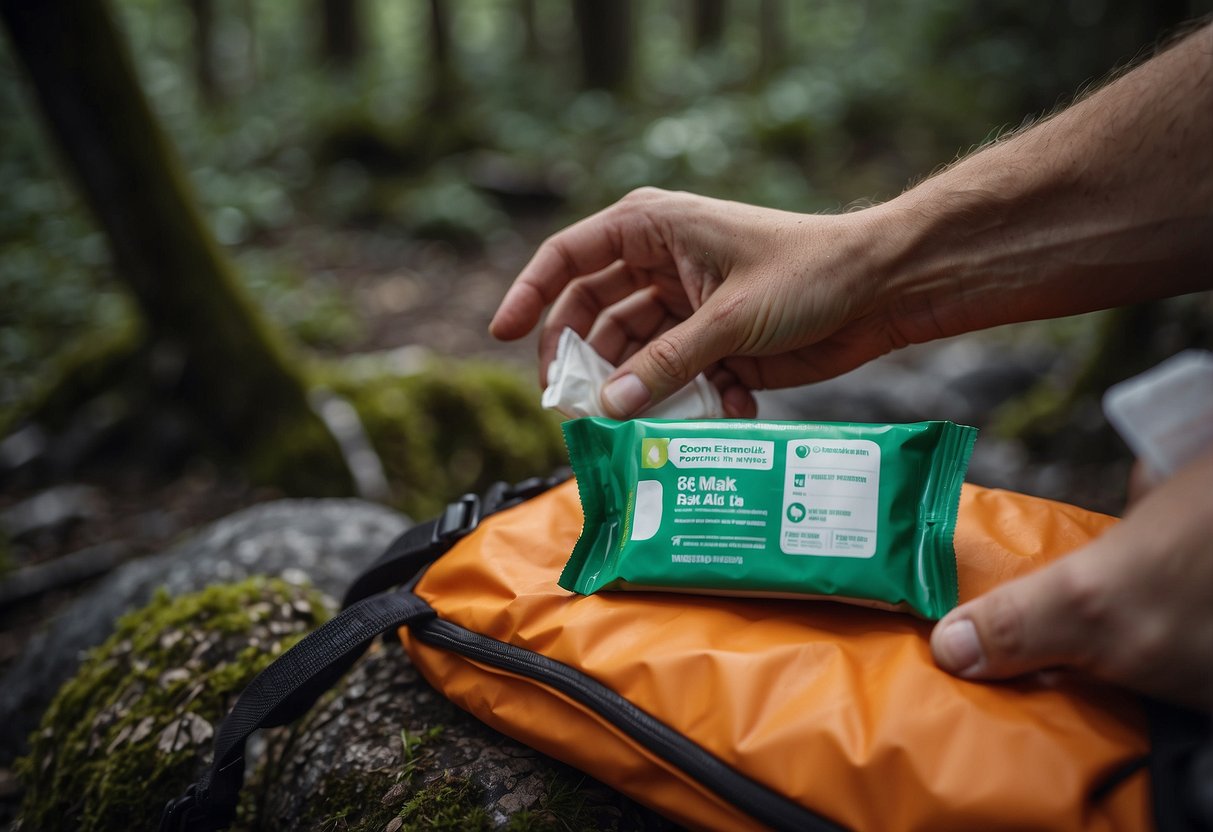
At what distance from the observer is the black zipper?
3.65 feet

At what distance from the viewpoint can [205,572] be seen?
2469 millimetres

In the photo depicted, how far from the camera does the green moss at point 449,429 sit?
3.75m

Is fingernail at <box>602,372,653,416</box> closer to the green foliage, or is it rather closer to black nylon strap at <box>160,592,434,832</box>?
black nylon strap at <box>160,592,434,832</box>

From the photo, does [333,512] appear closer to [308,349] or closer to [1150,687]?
[1150,687]

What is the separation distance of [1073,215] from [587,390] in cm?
115

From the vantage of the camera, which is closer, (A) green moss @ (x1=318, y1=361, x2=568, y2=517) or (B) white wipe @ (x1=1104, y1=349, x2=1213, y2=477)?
(B) white wipe @ (x1=1104, y1=349, x2=1213, y2=477)

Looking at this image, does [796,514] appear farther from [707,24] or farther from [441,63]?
[707,24]

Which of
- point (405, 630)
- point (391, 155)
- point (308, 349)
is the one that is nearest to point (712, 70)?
point (391, 155)

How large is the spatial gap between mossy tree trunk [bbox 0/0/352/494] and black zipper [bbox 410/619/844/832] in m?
2.45

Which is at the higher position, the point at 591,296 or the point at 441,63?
the point at 441,63

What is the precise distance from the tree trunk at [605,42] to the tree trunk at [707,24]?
289 cm

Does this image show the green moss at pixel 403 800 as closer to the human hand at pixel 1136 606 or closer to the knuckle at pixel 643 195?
the human hand at pixel 1136 606

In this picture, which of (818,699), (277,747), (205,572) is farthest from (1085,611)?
(205,572)

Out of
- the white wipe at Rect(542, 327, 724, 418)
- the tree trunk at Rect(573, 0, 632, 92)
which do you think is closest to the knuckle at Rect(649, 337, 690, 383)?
the white wipe at Rect(542, 327, 724, 418)
